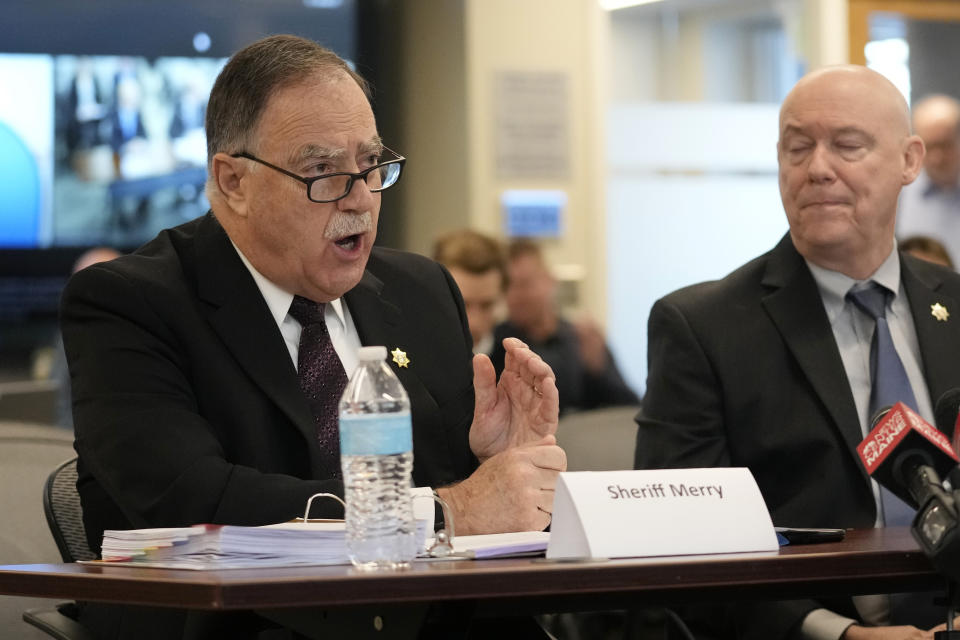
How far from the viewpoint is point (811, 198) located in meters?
3.07

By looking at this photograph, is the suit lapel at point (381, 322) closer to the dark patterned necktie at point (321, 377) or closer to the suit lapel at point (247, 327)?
the dark patterned necktie at point (321, 377)

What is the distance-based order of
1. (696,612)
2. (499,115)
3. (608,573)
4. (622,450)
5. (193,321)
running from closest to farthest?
1. (608,573)
2. (193,321)
3. (696,612)
4. (622,450)
5. (499,115)

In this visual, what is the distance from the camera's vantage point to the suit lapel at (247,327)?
94.3 inches

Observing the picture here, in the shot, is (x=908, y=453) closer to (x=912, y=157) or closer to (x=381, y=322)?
(x=381, y=322)

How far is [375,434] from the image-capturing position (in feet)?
5.63

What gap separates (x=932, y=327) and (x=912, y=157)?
44 centimetres

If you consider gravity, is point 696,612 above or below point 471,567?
below

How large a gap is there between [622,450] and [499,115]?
13.1 feet

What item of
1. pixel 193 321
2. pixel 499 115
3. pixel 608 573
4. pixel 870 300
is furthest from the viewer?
pixel 499 115

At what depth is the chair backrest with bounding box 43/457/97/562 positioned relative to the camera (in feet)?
8.07

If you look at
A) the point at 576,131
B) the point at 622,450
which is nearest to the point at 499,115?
the point at 576,131

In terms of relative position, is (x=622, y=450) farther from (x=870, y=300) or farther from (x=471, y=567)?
(x=471, y=567)

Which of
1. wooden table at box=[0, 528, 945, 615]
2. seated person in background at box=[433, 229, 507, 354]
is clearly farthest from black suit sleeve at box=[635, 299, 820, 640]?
seated person in background at box=[433, 229, 507, 354]

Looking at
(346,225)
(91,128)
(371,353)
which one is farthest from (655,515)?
(91,128)
